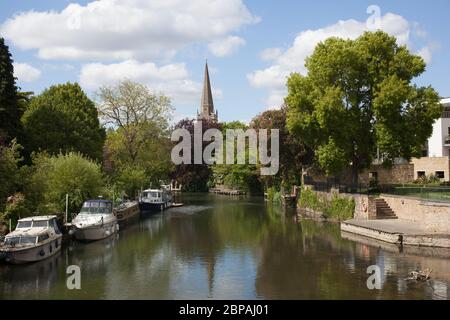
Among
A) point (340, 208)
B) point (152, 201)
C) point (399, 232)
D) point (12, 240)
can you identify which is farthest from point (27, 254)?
point (152, 201)

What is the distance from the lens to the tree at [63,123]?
49.1 metres

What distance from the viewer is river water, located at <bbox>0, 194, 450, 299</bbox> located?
22359mm

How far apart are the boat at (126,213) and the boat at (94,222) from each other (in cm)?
643

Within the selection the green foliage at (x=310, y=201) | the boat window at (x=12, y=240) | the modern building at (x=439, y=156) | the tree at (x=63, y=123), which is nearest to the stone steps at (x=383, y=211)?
the green foliage at (x=310, y=201)

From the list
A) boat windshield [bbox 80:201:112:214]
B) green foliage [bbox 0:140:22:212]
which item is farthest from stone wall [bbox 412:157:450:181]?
green foliage [bbox 0:140:22:212]

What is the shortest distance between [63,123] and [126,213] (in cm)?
1093

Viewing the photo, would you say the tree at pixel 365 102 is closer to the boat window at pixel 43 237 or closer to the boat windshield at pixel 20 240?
the boat window at pixel 43 237

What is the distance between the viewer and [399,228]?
3519 cm

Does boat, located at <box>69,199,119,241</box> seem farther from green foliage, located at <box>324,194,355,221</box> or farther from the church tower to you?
the church tower

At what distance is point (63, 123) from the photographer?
50750mm

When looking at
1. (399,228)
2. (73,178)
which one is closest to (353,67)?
(399,228)

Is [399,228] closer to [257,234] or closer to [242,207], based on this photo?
[257,234]

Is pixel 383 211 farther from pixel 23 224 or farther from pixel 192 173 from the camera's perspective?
pixel 192 173
